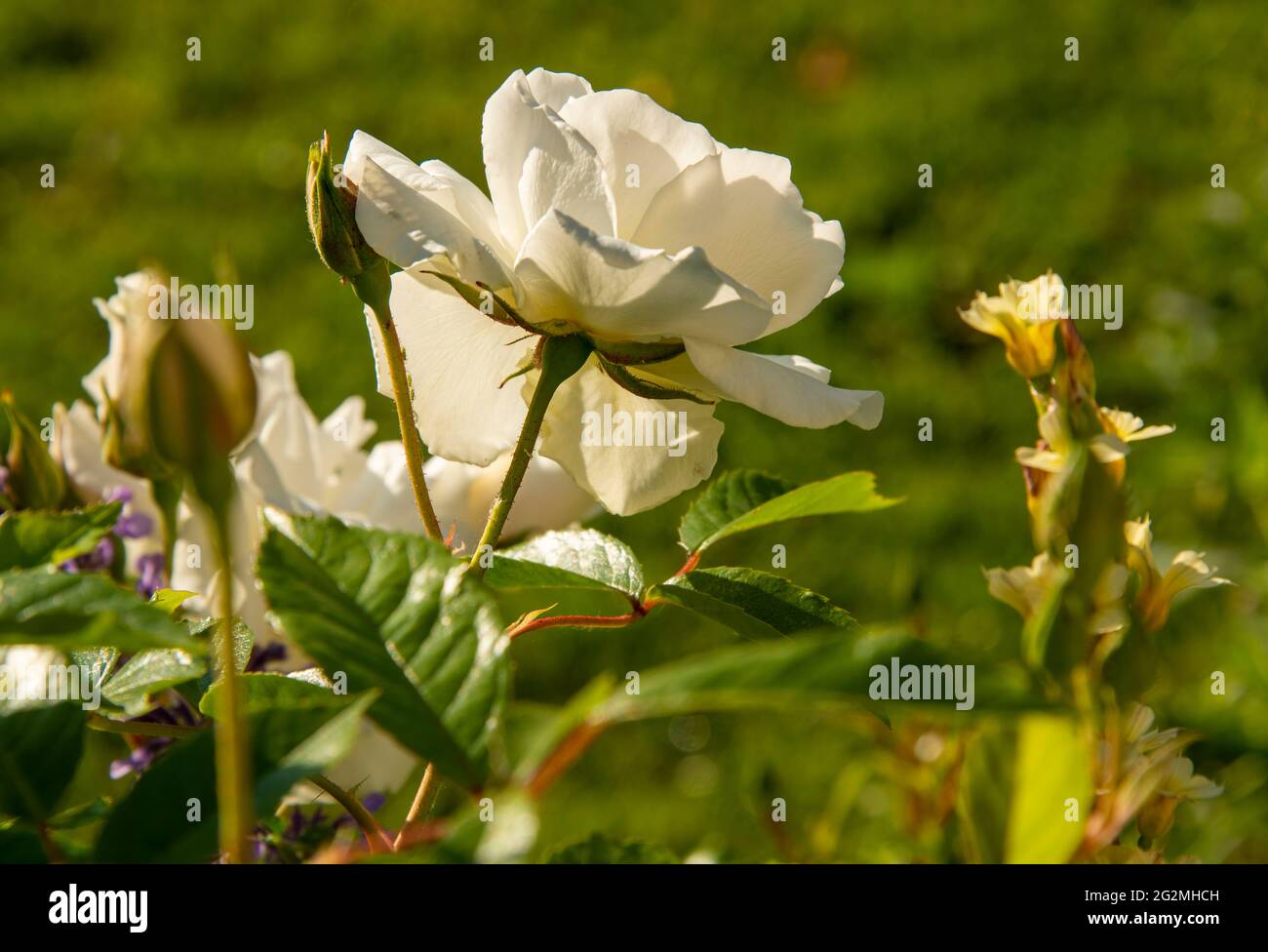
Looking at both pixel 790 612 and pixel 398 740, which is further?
pixel 790 612

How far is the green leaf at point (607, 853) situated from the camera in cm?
39

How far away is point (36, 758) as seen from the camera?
0.40 meters

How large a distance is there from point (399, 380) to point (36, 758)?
7.8 inches

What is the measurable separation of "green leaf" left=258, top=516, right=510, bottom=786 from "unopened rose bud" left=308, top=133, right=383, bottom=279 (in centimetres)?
18

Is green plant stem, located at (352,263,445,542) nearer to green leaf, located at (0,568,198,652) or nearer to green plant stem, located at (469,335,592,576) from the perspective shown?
green plant stem, located at (469,335,592,576)

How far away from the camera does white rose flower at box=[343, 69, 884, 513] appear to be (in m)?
0.49

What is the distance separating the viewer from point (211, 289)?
35cm

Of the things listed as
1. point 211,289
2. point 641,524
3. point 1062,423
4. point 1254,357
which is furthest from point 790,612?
point 1254,357

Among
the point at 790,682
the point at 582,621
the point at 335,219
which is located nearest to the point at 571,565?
the point at 582,621

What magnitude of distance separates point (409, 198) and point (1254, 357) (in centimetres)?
199

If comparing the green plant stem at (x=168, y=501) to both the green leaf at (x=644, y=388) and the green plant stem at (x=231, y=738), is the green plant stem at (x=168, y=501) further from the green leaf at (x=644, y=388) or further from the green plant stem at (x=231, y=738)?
the green plant stem at (x=231, y=738)

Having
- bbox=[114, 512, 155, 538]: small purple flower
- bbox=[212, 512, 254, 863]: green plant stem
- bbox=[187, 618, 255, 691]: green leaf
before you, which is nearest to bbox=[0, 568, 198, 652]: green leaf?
bbox=[212, 512, 254, 863]: green plant stem

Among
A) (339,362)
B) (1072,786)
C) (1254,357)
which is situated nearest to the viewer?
(1072,786)
